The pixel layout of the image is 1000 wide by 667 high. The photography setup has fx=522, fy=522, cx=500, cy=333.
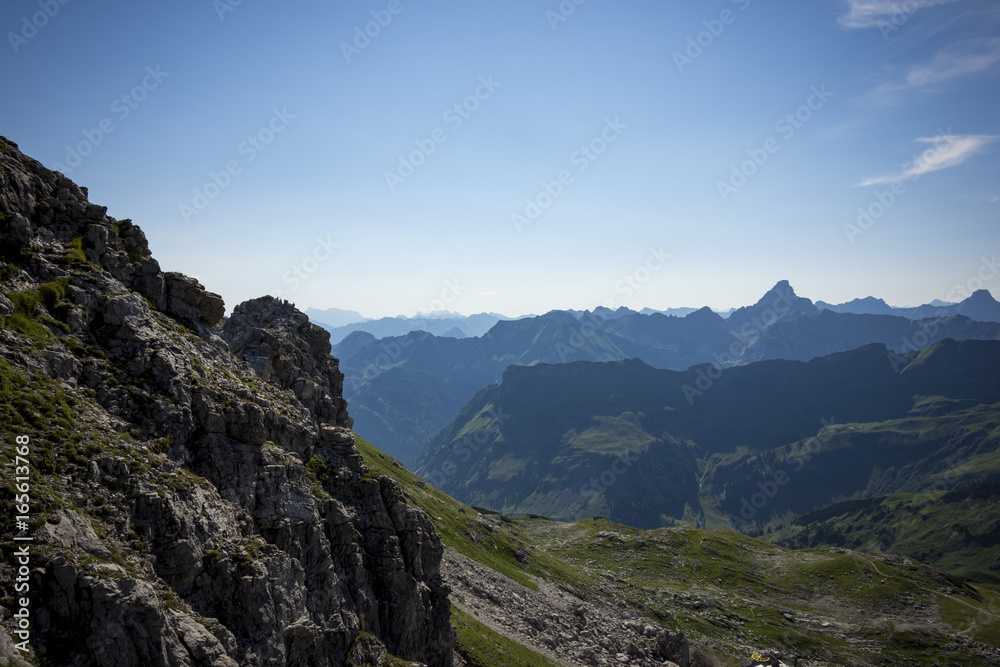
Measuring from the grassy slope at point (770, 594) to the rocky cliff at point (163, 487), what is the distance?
247 ft

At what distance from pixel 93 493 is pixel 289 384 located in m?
29.8

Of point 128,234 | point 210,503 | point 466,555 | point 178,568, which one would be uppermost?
point 128,234

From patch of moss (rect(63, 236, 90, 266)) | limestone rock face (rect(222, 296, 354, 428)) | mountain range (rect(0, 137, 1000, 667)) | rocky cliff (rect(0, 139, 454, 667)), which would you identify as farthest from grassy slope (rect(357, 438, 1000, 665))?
patch of moss (rect(63, 236, 90, 266))

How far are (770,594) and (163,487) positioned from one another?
190083mm

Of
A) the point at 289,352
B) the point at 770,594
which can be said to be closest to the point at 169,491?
the point at 289,352

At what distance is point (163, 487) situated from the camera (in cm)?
2909

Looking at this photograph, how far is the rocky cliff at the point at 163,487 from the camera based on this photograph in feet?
77.4

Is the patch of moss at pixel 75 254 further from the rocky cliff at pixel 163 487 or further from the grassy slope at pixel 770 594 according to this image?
the grassy slope at pixel 770 594

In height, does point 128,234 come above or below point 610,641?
above

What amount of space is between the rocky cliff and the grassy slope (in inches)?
2966

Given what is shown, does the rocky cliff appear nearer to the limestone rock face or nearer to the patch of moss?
the patch of moss

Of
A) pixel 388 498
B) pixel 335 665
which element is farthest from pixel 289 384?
pixel 335 665

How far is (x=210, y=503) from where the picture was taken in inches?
1247

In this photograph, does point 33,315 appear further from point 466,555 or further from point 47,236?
point 466,555
